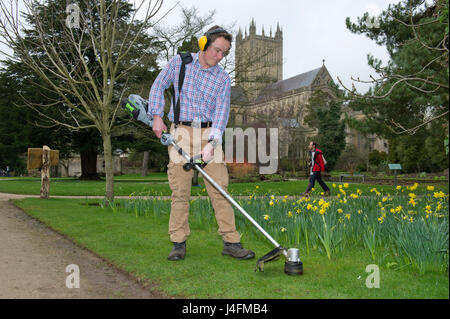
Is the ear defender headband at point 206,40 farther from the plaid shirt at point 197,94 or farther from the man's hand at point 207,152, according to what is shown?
the man's hand at point 207,152

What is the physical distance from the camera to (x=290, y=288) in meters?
2.92

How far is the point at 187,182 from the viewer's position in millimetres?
3869

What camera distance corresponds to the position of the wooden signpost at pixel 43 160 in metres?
10.1

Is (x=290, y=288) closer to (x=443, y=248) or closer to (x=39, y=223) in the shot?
(x=443, y=248)

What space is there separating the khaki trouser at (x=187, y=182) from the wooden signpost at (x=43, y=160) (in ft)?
24.6

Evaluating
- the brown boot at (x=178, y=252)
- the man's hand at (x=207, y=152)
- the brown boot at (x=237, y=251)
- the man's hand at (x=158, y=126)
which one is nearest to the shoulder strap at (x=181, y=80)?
the man's hand at (x=158, y=126)

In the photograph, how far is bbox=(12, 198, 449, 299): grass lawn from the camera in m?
2.84

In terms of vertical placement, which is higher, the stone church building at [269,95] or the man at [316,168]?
the stone church building at [269,95]

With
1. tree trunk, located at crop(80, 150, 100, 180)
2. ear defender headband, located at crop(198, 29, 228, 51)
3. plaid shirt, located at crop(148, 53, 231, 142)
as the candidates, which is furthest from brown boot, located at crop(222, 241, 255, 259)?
tree trunk, located at crop(80, 150, 100, 180)

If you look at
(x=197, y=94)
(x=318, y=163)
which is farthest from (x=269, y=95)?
(x=197, y=94)

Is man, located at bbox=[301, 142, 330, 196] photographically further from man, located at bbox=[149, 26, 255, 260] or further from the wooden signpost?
man, located at bbox=[149, 26, 255, 260]

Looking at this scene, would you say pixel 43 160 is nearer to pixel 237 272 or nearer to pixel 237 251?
pixel 237 251
